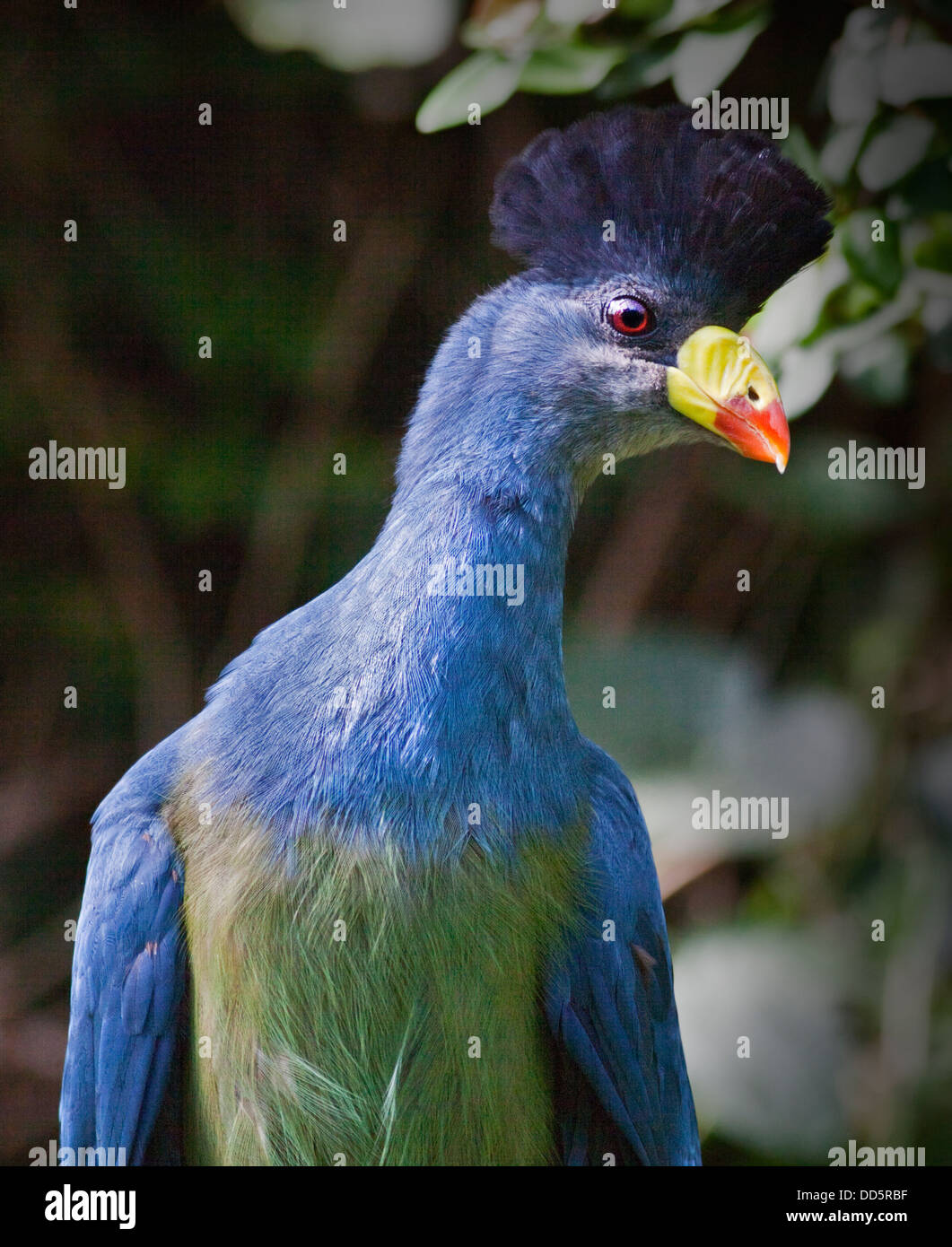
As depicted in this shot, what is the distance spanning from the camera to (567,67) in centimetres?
189

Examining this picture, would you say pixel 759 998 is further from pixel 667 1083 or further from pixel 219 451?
pixel 219 451

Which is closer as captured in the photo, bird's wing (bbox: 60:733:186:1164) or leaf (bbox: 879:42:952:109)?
bird's wing (bbox: 60:733:186:1164)

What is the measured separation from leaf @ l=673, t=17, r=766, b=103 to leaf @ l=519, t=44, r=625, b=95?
0.10 metres

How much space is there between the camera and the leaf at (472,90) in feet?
6.07

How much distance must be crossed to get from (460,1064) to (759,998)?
954 millimetres

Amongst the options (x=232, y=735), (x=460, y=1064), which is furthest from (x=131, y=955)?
(x=460, y=1064)

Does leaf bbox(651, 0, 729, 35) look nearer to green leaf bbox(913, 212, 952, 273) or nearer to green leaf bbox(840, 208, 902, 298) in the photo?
green leaf bbox(840, 208, 902, 298)

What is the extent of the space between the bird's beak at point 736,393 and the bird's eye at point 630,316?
0.06 meters

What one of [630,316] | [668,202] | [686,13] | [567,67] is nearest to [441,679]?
[630,316]

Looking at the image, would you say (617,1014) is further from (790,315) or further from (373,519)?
(373,519)

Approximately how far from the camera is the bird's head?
155 cm

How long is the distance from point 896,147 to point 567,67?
1.67 ft

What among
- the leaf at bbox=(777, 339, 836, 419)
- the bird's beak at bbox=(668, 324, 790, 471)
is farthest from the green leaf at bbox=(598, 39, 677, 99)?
the bird's beak at bbox=(668, 324, 790, 471)

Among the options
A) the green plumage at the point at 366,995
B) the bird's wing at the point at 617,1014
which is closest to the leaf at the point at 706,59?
the bird's wing at the point at 617,1014
